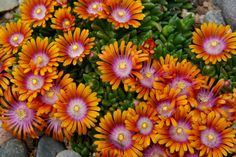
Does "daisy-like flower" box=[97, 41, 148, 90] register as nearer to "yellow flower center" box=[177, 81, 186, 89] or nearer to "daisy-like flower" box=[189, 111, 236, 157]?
"yellow flower center" box=[177, 81, 186, 89]

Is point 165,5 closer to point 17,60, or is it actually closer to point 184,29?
point 184,29

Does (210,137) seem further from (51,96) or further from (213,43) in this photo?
(51,96)

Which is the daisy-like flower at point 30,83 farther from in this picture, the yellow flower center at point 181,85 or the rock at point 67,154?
the yellow flower center at point 181,85

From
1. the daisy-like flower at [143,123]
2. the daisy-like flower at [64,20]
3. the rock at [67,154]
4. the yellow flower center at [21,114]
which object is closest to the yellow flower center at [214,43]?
the daisy-like flower at [143,123]

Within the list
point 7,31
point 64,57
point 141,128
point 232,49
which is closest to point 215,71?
point 232,49

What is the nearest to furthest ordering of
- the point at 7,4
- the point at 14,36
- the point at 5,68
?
1. the point at 5,68
2. the point at 14,36
3. the point at 7,4

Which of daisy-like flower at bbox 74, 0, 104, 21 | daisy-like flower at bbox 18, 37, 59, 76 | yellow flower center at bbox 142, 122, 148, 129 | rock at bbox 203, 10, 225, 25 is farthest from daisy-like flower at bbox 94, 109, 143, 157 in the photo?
rock at bbox 203, 10, 225, 25

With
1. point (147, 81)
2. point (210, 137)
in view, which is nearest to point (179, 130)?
point (210, 137)
